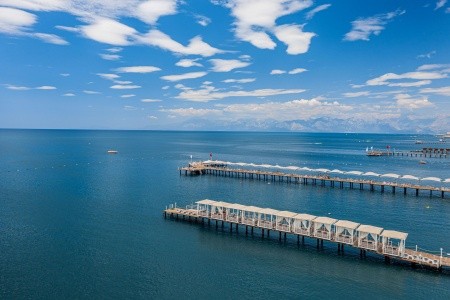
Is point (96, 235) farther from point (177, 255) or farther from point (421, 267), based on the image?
point (421, 267)

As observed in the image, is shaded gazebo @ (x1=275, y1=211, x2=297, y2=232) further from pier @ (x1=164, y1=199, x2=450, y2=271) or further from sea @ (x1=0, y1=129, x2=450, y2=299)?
sea @ (x1=0, y1=129, x2=450, y2=299)

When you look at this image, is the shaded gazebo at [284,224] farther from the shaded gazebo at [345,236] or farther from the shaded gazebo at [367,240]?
the shaded gazebo at [367,240]

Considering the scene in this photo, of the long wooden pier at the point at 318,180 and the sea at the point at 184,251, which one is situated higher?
the long wooden pier at the point at 318,180

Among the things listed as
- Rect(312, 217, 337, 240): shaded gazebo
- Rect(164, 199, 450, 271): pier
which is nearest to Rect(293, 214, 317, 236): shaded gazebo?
Rect(164, 199, 450, 271): pier

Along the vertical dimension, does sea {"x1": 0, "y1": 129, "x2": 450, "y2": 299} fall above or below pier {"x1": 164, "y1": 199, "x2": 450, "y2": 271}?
below

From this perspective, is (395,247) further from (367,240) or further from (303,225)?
(303,225)

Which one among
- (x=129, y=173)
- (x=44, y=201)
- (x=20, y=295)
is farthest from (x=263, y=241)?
(x=129, y=173)

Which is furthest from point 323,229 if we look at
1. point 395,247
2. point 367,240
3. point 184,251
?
point 184,251

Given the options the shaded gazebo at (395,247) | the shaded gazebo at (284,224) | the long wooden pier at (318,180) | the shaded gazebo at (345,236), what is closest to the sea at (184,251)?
the shaded gazebo at (395,247)
